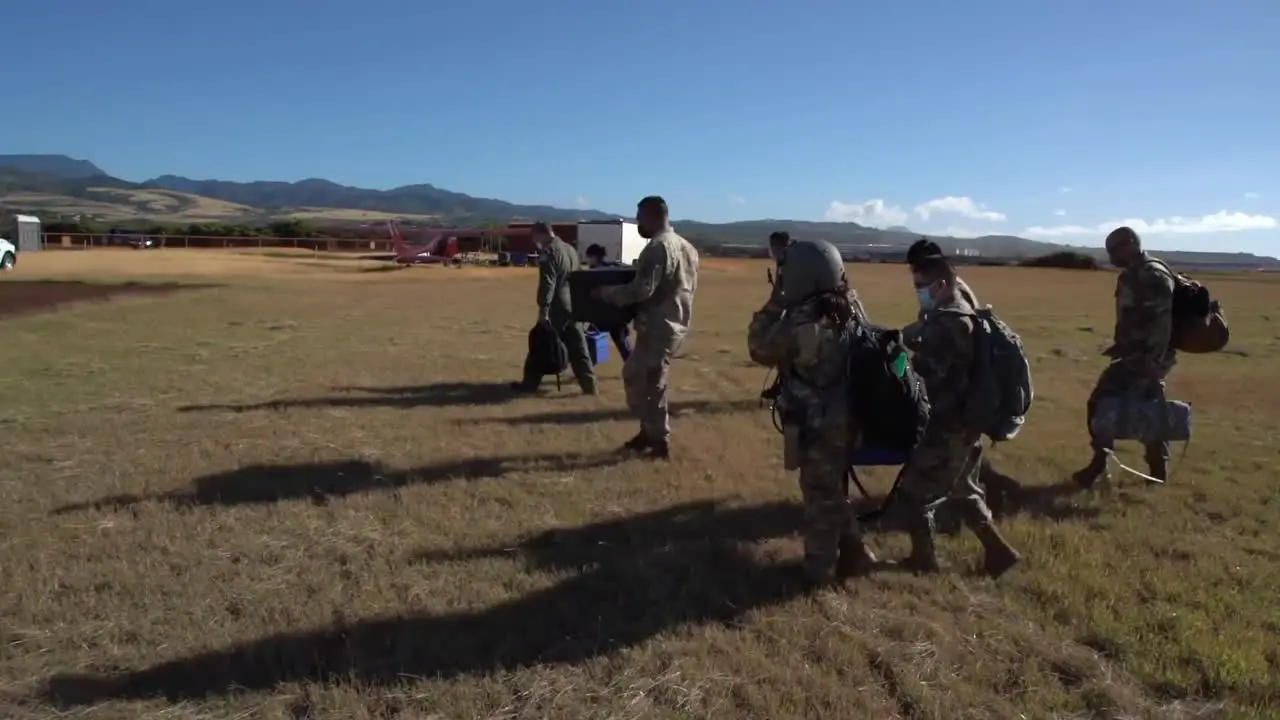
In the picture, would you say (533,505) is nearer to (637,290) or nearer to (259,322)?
(637,290)

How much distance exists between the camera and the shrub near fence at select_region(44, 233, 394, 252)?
209 ft

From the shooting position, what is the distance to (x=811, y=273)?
185 inches

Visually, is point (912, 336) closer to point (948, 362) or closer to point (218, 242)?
point (948, 362)

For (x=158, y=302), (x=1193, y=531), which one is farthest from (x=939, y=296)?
(x=158, y=302)

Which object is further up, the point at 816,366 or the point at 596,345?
the point at 816,366

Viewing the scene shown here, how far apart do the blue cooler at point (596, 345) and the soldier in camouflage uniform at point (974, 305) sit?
17.8 ft

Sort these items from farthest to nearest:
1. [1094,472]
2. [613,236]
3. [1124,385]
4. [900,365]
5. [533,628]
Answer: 1. [613,236]
2. [1094,472]
3. [1124,385]
4. [900,365]
5. [533,628]

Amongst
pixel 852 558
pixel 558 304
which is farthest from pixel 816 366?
pixel 558 304

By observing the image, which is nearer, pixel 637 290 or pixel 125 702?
pixel 125 702

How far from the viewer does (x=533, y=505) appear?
6543 mm

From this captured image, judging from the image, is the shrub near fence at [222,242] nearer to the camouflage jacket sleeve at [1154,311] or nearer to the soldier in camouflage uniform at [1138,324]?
the soldier in camouflage uniform at [1138,324]

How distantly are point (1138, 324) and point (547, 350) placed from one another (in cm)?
603

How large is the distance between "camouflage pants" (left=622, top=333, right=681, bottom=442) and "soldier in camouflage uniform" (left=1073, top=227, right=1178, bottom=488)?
317 centimetres

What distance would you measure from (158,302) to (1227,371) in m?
23.2
